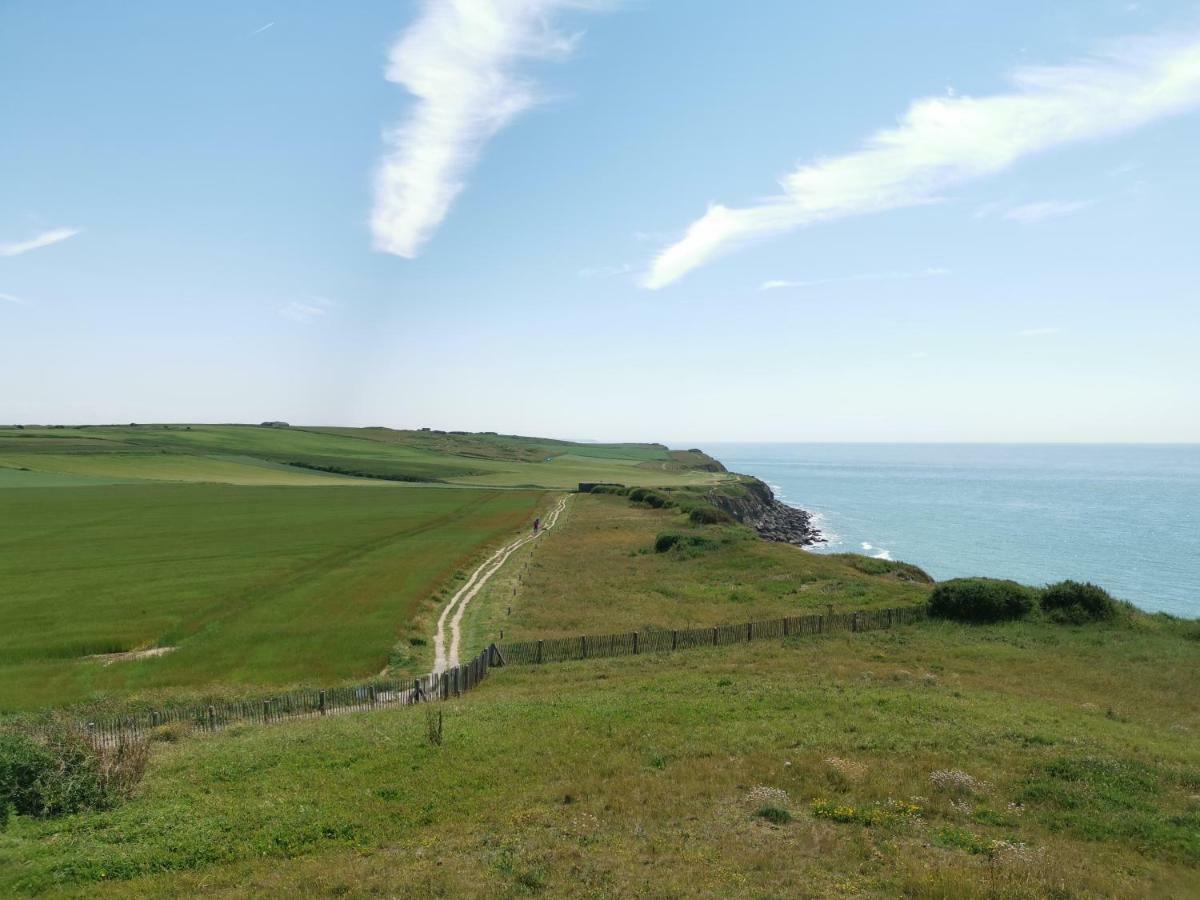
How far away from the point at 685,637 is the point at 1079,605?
71.3ft

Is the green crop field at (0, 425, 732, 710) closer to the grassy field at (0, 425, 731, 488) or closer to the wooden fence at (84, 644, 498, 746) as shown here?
the grassy field at (0, 425, 731, 488)

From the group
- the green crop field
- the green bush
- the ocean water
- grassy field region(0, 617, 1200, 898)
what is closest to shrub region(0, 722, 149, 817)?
grassy field region(0, 617, 1200, 898)

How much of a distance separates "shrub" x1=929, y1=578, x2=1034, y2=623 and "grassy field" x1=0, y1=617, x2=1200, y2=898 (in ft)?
39.3

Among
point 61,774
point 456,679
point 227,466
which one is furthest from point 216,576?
point 227,466

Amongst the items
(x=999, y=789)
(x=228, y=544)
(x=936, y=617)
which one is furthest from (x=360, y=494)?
(x=999, y=789)

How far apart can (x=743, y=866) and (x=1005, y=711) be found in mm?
14835

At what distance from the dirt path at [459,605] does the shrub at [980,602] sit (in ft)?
88.8

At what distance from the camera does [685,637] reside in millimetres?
35781

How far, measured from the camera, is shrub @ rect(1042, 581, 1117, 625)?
3750 centimetres

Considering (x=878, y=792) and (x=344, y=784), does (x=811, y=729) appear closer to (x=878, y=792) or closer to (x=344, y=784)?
(x=878, y=792)

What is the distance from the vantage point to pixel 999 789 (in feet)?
54.9

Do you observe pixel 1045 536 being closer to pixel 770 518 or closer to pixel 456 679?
pixel 770 518

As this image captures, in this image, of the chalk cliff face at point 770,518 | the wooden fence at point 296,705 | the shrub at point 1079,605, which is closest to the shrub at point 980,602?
the shrub at point 1079,605

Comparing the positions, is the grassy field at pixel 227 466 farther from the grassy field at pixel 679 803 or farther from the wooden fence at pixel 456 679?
the grassy field at pixel 679 803
